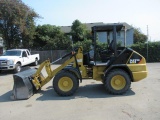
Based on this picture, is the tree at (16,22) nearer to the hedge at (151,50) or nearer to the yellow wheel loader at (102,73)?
the hedge at (151,50)

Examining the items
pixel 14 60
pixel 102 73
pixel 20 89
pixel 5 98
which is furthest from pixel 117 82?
pixel 14 60

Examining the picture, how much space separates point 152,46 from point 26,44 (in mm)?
14001

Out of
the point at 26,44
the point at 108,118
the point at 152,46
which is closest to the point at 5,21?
the point at 26,44

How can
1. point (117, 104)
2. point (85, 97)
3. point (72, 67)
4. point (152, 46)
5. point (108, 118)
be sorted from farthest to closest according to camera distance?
point (152, 46) → point (72, 67) → point (85, 97) → point (117, 104) → point (108, 118)

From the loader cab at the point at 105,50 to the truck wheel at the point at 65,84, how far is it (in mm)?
1050

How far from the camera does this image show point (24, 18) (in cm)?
2620

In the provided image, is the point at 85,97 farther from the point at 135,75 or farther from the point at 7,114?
the point at 7,114

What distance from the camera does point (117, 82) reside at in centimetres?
892

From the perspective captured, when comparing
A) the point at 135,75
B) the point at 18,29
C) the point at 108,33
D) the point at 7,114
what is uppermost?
the point at 18,29

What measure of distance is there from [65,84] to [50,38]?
861 inches

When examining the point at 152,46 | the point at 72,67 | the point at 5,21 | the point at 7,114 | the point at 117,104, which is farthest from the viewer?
the point at 5,21

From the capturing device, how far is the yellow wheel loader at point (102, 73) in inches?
348

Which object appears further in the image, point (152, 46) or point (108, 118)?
point (152, 46)

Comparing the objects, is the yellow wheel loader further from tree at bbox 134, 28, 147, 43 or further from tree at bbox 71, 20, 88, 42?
tree at bbox 134, 28, 147, 43
